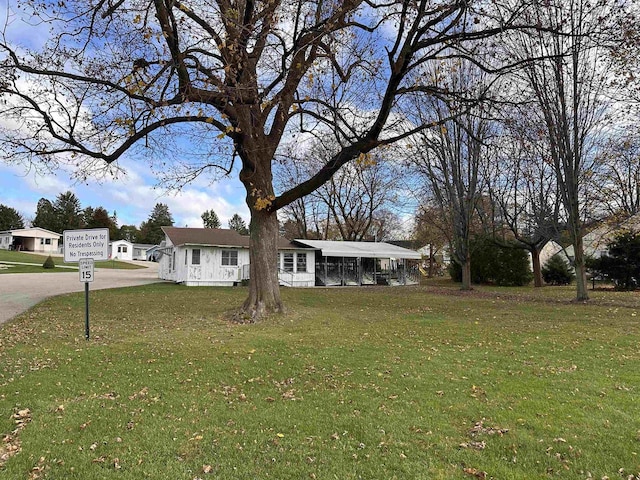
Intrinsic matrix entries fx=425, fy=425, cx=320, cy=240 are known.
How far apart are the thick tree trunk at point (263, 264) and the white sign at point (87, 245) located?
158 inches

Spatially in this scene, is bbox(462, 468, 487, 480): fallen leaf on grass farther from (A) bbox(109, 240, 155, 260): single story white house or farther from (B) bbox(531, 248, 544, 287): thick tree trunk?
(A) bbox(109, 240, 155, 260): single story white house

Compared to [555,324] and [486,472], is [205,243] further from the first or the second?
[486,472]

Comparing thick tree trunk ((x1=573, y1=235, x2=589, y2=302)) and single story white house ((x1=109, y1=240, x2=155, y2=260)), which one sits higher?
single story white house ((x1=109, y1=240, x2=155, y2=260))

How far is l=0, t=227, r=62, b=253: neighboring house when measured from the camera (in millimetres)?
65812

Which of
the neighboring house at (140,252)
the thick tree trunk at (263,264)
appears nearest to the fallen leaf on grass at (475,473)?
the thick tree trunk at (263,264)

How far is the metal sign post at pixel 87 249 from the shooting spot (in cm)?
823

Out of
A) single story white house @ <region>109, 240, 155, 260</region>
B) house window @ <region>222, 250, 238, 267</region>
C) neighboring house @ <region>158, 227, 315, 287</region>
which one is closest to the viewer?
neighboring house @ <region>158, 227, 315, 287</region>

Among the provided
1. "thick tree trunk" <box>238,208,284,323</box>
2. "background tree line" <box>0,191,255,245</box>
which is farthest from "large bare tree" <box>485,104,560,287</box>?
Result: "background tree line" <box>0,191,255,245</box>

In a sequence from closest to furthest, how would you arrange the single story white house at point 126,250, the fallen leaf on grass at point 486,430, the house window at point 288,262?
the fallen leaf on grass at point 486,430
the house window at point 288,262
the single story white house at point 126,250

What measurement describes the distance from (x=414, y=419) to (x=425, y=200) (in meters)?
26.1

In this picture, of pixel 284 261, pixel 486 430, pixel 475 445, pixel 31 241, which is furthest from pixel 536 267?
pixel 31 241

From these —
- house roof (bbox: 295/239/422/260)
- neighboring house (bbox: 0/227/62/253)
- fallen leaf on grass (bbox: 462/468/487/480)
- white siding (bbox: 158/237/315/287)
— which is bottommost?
fallen leaf on grass (bbox: 462/468/487/480)

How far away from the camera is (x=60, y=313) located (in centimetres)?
1188

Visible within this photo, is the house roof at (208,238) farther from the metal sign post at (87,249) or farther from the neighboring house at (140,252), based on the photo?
the neighboring house at (140,252)
